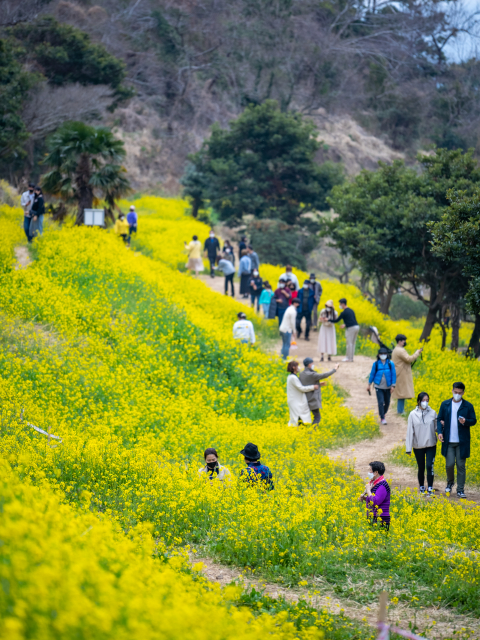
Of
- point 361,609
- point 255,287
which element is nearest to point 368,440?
point 361,609

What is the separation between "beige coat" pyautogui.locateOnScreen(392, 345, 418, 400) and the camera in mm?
12570

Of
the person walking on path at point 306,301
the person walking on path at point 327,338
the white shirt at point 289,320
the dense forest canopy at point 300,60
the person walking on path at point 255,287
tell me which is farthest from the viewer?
the dense forest canopy at point 300,60

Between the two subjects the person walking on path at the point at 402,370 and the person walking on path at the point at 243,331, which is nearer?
the person walking on path at the point at 402,370

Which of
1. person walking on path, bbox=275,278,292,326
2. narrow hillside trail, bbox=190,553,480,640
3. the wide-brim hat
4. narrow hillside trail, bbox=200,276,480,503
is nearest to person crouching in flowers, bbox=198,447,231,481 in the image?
the wide-brim hat

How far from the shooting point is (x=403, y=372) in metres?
12.8

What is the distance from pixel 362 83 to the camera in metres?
60.4

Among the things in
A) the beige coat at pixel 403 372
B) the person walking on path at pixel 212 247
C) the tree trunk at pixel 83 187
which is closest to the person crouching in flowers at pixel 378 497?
the beige coat at pixel 403 372

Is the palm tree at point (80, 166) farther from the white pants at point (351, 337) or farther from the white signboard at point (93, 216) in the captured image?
the white pants at point (351, 337)

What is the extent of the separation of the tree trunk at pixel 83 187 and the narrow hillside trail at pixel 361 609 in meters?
18.6

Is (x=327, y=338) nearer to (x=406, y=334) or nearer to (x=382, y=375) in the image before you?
(x=382, y=375)

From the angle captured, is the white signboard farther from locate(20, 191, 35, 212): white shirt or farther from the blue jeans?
the blue jeans

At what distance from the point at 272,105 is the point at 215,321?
21.6m

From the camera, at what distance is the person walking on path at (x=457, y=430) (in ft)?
30.1

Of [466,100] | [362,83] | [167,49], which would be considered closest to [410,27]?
[362,83]
